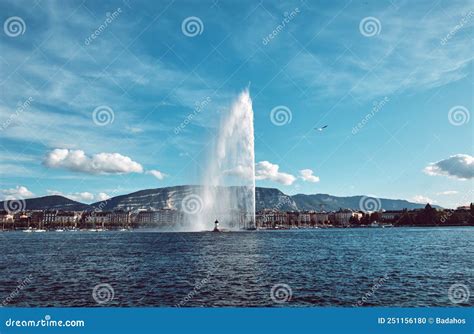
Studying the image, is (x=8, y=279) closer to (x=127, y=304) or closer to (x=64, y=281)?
(x=64, y=281)

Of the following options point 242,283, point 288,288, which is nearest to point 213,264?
point 242,283

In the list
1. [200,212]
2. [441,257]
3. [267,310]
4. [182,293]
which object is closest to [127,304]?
[182,293]

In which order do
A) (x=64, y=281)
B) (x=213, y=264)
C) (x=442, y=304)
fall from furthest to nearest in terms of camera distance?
1. (x=213, y=264)
2. (x=64, y=281)
3. (x=442, y=304)

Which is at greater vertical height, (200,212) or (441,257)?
(200,212)

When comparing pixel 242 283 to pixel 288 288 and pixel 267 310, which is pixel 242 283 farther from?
pixel 267 310

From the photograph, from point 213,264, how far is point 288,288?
1437cm

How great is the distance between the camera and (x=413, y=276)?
32.9 metres

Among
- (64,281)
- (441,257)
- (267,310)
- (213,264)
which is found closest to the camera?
(267,310)

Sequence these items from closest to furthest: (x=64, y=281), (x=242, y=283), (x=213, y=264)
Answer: (x=242, y=283) → (x=64, y=281) → (x=213, y=264)

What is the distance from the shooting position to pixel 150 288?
28.3 metres

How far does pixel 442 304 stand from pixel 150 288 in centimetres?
1782

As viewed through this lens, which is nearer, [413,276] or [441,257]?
[413,276]

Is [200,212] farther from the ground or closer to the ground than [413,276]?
farther from the ground

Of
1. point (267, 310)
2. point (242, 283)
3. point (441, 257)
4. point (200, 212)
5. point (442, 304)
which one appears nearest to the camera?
point (267, 310)
